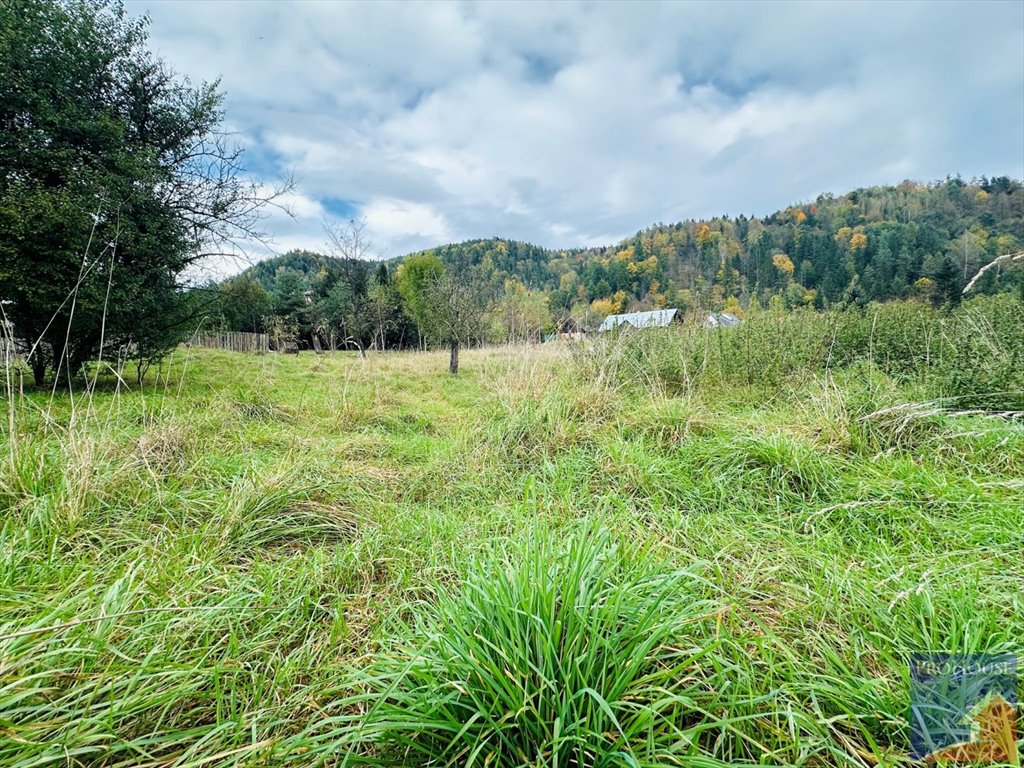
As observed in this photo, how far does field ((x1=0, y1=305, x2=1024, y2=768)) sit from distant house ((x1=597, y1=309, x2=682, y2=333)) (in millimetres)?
3410

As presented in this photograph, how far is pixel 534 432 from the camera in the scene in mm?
3547

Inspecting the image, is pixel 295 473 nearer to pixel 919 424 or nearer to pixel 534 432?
pixel 534 432

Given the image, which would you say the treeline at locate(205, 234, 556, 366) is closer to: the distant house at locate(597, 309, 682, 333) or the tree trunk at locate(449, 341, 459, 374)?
the tree trunk at locate(449, 341, 459, 374)

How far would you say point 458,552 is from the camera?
1862mm

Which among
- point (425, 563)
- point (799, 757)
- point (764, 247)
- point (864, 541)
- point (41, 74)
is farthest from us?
point (764, 247)

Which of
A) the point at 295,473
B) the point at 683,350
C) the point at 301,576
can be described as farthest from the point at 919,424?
the point at 295,473

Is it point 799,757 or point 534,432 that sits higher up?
point 534,432

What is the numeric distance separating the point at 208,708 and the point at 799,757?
1540 mm

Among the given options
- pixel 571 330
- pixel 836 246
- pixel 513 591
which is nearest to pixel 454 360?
pixel 571 330

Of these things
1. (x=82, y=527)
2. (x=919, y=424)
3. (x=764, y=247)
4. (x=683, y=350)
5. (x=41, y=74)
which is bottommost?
(x=82, y=527)

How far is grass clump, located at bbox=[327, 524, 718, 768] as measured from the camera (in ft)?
2.96

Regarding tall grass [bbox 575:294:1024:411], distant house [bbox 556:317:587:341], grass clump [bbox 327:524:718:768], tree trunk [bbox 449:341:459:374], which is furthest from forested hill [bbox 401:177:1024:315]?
grass clump [bbox 327:524:718:768]

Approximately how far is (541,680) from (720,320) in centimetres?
667

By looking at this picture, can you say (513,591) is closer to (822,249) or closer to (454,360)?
(454,360)
